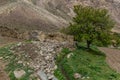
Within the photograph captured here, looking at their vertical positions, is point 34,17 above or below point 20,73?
above

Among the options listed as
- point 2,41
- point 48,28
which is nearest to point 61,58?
point 2,41

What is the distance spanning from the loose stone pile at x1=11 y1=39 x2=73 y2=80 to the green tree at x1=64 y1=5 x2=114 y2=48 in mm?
4550

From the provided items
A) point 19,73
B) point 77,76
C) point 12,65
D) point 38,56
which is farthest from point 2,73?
point 77,76

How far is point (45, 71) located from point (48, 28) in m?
47.4

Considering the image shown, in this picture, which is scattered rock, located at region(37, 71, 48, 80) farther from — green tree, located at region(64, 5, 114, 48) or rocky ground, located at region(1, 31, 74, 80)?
green tree, located at region(64, 5, 114, 48)

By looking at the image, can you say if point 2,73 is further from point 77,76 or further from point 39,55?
point 77,76

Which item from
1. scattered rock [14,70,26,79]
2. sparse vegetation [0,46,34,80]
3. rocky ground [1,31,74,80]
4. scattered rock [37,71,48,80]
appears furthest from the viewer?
rocky ground [1,31,74,80]

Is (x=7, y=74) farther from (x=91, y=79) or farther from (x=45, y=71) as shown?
(x=91, y=79)

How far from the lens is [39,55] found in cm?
3812

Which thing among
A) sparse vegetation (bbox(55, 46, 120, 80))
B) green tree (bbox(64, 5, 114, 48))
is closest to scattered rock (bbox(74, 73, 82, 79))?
sparse vegetation (bbox(55, 46, 120, 80))

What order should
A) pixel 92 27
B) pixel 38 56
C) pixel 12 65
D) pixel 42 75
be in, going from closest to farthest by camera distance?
pixel 42 75, pixel 12 65, pixel 38 56, pixel 92 27

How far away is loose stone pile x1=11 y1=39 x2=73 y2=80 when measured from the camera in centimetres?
3600

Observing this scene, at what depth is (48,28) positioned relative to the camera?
8244 cm

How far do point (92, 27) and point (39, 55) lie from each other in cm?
1001
